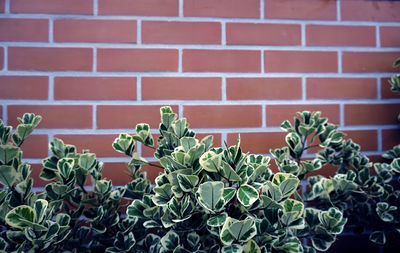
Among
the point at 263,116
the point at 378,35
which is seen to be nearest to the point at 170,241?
the point at 263,116

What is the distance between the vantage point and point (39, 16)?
1.12 metres

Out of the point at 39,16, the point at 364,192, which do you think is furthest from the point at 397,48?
the point at 39,16

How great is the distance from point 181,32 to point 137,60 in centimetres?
19

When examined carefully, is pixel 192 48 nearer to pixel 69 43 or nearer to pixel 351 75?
pixel 69 43

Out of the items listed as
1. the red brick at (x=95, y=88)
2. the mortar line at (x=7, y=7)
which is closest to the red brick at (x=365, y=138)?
A: the red brick at (x=95, y=88)

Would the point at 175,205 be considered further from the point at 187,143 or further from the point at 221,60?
the point at 221,60

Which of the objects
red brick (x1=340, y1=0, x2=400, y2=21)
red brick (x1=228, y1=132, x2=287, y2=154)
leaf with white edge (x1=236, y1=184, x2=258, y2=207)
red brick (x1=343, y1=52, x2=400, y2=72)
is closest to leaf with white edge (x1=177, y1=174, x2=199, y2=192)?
leaf with white edge (x1=236, y1=184, x2=258, y2=207)

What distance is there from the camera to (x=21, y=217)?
0.74 m

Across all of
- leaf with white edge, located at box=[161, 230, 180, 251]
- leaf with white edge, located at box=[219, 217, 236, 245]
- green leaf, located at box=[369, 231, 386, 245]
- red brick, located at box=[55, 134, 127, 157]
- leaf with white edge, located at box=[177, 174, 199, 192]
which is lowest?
green leaf, located at box=[369, 231, 386, 245]

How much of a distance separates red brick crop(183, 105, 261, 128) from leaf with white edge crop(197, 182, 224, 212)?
0.48m

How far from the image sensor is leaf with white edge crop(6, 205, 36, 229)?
731 mm

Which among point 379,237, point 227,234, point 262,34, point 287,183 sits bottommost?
point 379,237

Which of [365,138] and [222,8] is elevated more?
[222,8]

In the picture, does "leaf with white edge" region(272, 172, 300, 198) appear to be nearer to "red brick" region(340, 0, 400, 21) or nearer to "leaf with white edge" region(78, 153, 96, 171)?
"leaf with white edge" region(78, 153, 96, 171)
